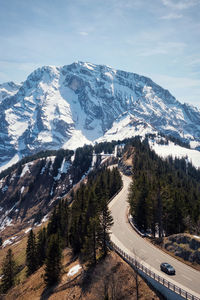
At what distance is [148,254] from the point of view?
1646 inches

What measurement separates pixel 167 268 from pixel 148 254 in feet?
24.5

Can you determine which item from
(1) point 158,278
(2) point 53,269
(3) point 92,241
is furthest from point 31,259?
(1) point 158,278

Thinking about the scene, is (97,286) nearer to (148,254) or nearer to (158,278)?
(158,278)

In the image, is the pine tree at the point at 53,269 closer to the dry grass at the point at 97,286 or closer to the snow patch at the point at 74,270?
the dry grass at the point at 97,286

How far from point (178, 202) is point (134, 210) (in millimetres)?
11615

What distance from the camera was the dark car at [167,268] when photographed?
3416cm

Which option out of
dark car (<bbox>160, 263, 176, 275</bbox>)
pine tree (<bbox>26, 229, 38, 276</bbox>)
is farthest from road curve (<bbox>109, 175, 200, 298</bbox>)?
pine tree (<bbox>26, 229, 38, 276</bbox>)

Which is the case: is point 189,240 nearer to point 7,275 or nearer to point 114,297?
point 114,297

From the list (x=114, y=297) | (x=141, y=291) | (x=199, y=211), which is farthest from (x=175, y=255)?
(x=199, y=211)

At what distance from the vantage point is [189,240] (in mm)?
40719

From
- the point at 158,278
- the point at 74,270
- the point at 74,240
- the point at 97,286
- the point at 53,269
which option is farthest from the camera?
the point at 74,240

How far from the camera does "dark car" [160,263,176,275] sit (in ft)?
112

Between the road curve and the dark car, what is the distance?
1.83 feet

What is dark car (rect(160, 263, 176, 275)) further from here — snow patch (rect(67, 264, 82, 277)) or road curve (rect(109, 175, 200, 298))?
snow patch (rect(67, 264, 82, 277))
